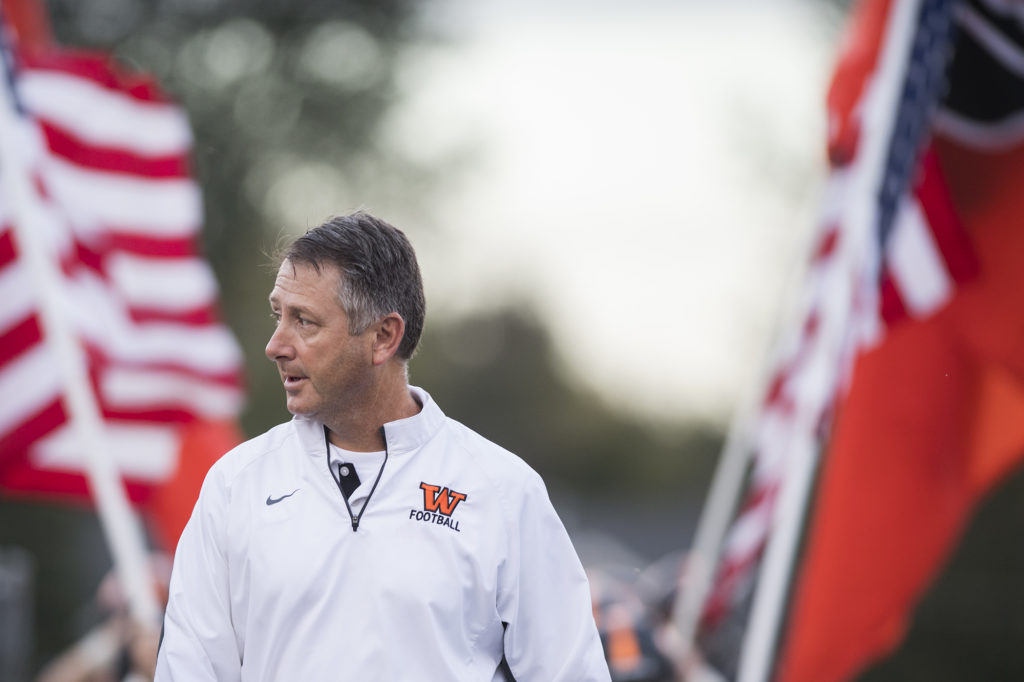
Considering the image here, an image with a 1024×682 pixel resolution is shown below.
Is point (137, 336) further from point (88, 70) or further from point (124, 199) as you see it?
point (88, 70)

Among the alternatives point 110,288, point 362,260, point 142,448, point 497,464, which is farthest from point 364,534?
point 142,448

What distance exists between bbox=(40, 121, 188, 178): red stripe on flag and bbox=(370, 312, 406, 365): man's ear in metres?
4.46

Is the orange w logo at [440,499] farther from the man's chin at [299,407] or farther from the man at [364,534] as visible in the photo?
the man's chin at [299,407]

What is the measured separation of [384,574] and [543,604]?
35 centimetres

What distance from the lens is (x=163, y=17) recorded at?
22.1m

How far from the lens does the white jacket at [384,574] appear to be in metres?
2.31

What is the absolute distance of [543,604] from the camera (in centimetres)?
248

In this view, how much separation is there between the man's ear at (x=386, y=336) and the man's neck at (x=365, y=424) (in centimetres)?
8

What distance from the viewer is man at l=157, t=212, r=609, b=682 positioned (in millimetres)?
2316

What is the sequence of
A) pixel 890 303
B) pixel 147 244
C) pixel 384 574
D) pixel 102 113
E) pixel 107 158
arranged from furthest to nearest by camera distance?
1. pixel 147 244
2. pixel 107 158
3. pixel 102 113
4. pixel 890 303
5. pixel 384 574

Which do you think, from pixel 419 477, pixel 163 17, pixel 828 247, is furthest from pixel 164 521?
pixel 163 17

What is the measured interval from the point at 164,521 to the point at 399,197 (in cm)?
1685

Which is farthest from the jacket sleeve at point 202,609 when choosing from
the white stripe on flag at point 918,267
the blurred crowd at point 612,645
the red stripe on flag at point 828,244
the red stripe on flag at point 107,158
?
the red stripe on flag at point 828,244

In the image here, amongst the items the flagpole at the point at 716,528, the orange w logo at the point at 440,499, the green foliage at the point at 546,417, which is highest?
the orange w logo at the point at 440,499
